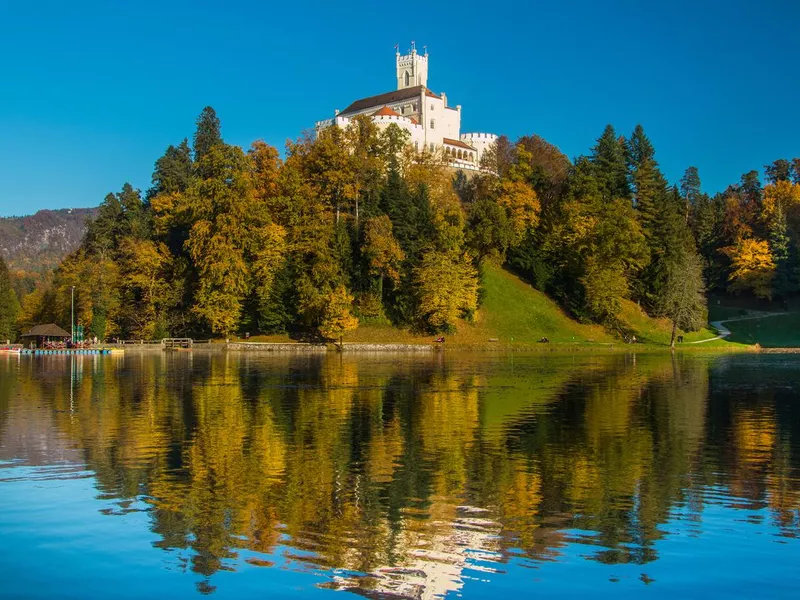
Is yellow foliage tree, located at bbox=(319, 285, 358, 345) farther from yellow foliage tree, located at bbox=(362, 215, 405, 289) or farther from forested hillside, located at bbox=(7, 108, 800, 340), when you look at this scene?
yellow foliage tree, located at bbox=(362, 215, 405, 289)

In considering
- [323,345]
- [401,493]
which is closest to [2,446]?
[401,493]

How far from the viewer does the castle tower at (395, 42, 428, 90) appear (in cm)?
15362

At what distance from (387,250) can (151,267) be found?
2453cm

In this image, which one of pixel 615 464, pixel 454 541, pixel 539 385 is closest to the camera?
pixel 454 541

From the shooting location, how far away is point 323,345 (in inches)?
2894

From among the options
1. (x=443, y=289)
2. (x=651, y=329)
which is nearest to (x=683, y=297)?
(x=651, y=329)

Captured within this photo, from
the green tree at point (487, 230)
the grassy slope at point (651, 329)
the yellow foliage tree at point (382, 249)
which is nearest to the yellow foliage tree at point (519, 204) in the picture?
the green tree at point (487, 230)

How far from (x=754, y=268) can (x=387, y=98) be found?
69.6 m

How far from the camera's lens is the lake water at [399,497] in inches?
427

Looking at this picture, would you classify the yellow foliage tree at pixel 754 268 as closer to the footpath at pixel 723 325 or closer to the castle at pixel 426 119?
the footpath at pixel 723 325

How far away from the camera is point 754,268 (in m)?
97.3

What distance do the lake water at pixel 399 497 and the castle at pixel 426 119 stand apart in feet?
320

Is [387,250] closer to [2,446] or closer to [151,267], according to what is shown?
[151,267]

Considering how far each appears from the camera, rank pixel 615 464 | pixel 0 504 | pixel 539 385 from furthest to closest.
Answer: pixel 539 385, pixel 615 464, pixel 0 504
